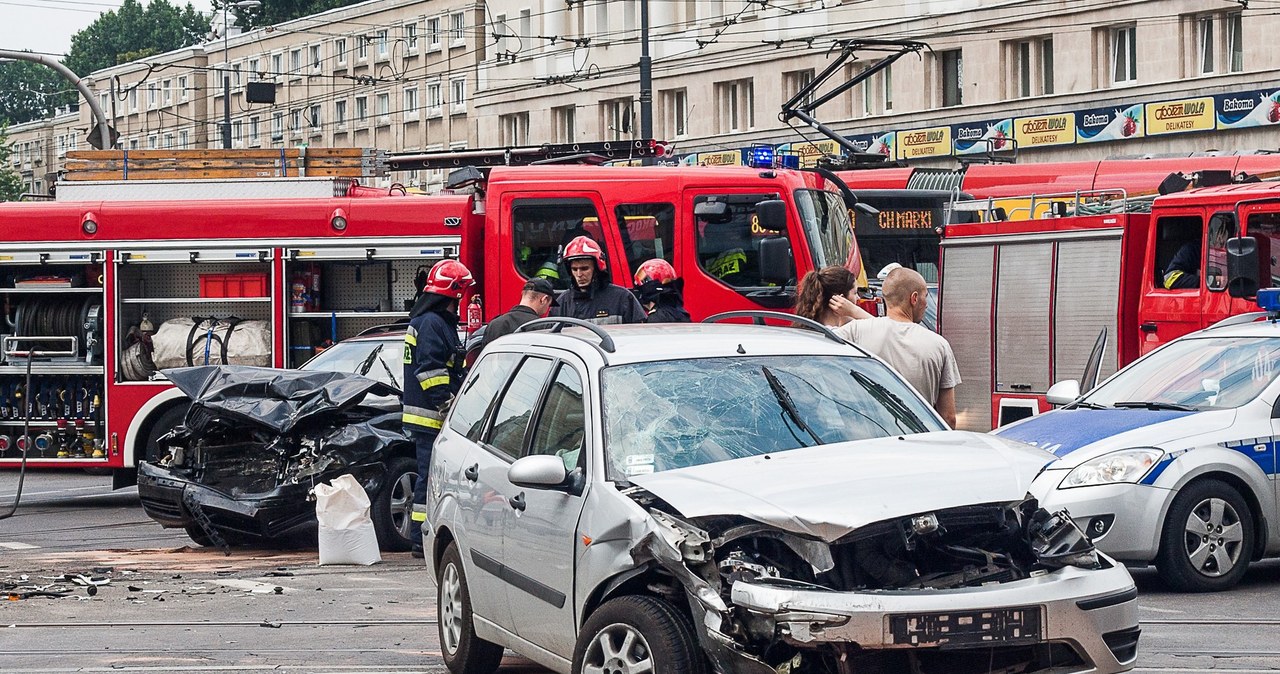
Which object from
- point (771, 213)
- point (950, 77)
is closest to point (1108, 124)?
point (950, 77)

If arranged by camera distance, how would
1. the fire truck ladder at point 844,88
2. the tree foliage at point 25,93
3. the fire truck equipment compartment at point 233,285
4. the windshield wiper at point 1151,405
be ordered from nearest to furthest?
the windshield wiper at point 1151,405
the fire truck equipment compartment at point 233,285
the fire truck ladder at point 844,88
the tree foliage at point 25,93

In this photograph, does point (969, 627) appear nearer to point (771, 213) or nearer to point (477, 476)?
point (477, 476)

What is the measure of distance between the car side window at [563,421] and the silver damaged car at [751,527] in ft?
0.04

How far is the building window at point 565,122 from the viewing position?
5588 cm

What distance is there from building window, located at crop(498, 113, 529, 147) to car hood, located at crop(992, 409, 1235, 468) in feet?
161

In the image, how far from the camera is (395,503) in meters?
11.9

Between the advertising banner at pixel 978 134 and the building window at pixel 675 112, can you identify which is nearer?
the advertising banner at pixel 978 134

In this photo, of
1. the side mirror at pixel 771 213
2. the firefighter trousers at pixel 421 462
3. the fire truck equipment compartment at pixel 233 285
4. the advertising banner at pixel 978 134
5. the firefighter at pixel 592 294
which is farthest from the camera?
the advertising banner at pixel 978 134

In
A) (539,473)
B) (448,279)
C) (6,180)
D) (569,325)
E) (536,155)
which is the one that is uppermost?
(6,180)

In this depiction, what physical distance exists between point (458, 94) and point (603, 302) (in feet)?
176

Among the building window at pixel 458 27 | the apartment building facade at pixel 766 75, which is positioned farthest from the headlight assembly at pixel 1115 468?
the building window at pixel 458 27

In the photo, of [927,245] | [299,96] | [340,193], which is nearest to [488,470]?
[340,193]

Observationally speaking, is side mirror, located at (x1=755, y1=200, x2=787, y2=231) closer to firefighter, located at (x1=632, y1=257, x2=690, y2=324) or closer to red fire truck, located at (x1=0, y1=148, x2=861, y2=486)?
red fire truck, located at (x1=0, y1=148, x2=861, y2=486)

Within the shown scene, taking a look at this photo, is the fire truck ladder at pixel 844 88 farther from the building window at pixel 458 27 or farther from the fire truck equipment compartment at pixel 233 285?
the building window at pixel 458 27
